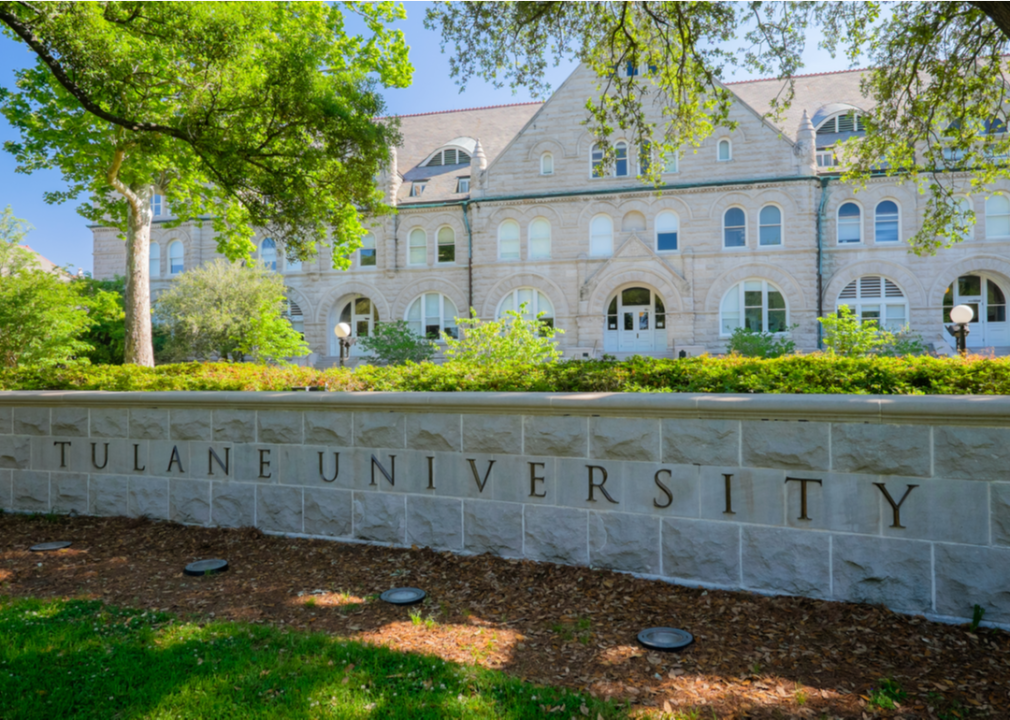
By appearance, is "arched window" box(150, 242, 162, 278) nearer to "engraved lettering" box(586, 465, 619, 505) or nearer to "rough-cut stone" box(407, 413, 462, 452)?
"rough-cut stone" box(407, 413, 462, 452)

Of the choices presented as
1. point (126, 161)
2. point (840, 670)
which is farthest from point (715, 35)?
point (126, 161)

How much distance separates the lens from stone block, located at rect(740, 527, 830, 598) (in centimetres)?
405

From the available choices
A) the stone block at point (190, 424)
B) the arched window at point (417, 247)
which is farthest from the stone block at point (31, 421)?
the arched window at point (417, 247)

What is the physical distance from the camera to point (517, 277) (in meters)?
27.1

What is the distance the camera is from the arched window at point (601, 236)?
26562mm

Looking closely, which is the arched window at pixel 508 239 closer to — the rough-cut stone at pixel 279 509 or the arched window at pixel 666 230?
the arched window at pixel 666 230

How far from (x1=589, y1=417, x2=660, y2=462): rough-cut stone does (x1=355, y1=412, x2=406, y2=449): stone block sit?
165 cm

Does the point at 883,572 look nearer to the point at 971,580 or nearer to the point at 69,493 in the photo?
the point at 971,580

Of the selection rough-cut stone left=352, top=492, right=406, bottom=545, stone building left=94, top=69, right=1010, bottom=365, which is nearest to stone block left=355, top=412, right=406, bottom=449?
rough-cut stone left=352, top=492, right=406, bottom=545

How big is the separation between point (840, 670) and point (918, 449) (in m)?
1.44

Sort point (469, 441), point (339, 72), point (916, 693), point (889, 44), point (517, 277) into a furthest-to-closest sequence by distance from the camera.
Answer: point (517, 277) → point (339, 72) → point (889, 44) → point (469, 441) → point (916, 693)

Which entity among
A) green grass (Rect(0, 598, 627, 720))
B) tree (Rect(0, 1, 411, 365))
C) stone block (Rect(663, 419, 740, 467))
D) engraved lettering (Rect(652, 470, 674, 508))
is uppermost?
tree (Rect(0, 1, 411, 365))

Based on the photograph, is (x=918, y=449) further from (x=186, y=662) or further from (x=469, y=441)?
(x=186, y=662)

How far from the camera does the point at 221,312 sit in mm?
26125
